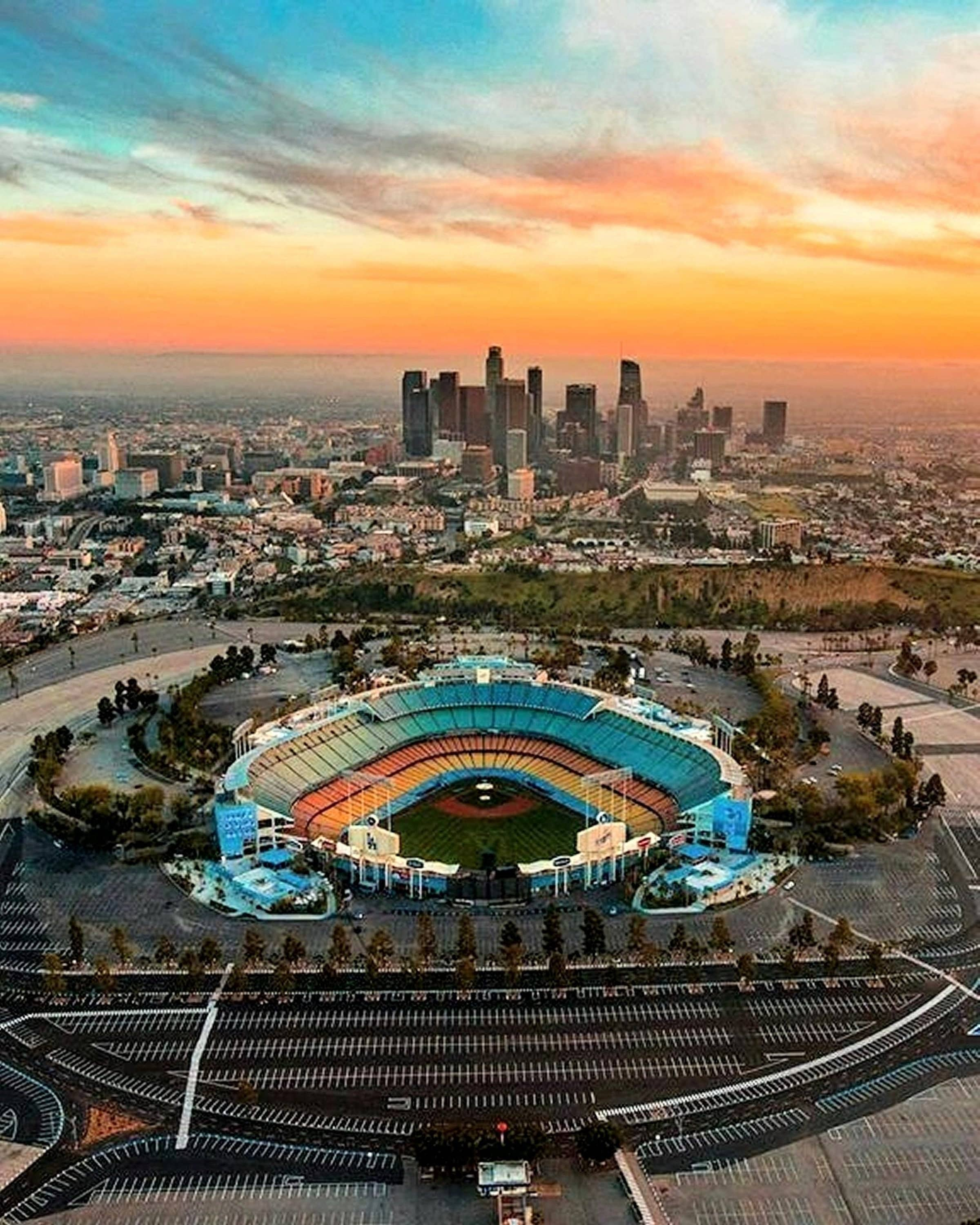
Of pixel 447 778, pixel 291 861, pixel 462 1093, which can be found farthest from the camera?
pixel 447 778

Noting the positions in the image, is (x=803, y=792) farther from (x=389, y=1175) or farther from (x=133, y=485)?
(x=133, y=485)

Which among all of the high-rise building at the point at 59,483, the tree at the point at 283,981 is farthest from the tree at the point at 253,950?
the high-rise building at the point at 59,483

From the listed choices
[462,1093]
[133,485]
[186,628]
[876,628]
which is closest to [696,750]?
[462,1093]

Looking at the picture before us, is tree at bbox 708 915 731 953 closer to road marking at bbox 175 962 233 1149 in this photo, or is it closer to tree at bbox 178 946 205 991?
road marking at bbox 175 962 233 1149

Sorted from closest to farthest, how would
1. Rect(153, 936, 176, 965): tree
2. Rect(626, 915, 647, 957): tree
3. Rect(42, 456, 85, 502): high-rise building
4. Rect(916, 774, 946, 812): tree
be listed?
1. Rect(153, 936, 176, 965): tree
2. Rect(626, 915, 647, 957): tree
3. Rect(916, 774, 946, 812): tree
4. Rect(42, 456, 85, 502): high-rise building

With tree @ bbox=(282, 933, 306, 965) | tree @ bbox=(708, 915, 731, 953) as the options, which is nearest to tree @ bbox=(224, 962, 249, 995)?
tree @ bbox=(282, 933, 306, 965)

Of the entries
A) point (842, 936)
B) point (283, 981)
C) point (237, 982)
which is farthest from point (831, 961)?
point (237, 982)
